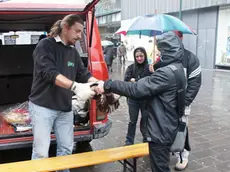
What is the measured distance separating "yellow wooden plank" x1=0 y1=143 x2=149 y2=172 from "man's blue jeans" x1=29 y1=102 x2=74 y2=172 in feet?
0.38

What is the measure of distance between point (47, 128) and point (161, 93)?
1218 mm

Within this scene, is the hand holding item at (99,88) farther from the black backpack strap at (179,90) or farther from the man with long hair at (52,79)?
the black backpack strap at (179,90)

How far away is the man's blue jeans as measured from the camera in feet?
9.81

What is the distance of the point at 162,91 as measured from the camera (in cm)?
257

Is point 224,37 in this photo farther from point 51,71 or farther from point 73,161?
point 51,71

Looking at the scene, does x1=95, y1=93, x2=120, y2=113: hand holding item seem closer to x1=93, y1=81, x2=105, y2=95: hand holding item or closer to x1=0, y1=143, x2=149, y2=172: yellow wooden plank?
x1=93, y1=81, x2=105, y2=95: hand holding item

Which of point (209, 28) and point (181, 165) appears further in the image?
point (209, 28)

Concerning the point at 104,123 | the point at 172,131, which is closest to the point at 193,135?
the point at 104,123

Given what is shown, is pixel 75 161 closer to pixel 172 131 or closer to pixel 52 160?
pixel 52 160

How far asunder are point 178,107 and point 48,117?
128 centimetres

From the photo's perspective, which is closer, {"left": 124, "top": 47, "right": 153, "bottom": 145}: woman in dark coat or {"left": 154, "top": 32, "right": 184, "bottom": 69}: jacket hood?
{"left": 154, "top": 32, "right": 184, "bottom": 69}: jacket hood

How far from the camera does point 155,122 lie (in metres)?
2.66

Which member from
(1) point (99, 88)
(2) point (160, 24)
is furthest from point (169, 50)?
(2) point (160, 24)

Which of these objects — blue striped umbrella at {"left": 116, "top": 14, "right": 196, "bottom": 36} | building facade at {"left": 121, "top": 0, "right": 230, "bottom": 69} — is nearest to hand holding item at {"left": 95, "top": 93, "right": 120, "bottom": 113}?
blue striped umbrella at {"left": 116, "top": 14, "right": 196, "bottom": 36}
